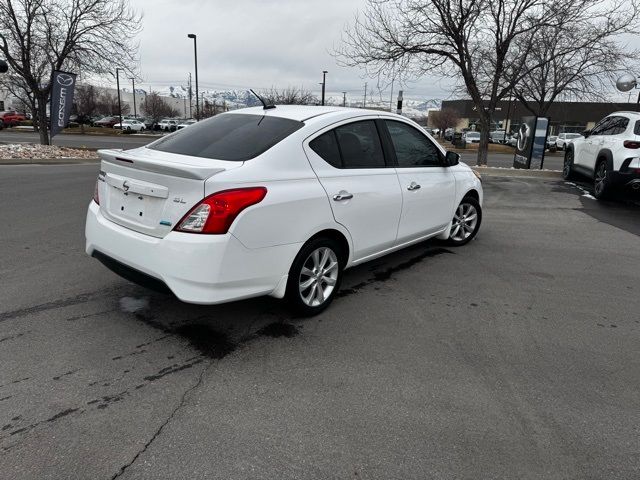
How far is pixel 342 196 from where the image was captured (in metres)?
3.90

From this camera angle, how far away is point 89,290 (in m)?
4.33

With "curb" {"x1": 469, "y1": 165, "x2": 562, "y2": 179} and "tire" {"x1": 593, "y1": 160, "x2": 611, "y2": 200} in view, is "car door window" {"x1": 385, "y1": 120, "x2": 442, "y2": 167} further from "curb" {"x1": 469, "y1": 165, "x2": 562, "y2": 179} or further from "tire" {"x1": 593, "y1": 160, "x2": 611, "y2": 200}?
"curb" {"x1": 469, "y1": 165, "x2": 562, "y2": 179}

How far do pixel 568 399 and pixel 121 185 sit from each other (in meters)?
3.36

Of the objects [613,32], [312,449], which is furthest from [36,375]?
[613,32]

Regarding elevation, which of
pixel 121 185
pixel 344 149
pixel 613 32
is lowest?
pixel 121 185

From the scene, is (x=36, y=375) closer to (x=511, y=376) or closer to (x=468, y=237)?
(x=511, y=376)

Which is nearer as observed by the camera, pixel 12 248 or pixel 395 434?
pixel 395 434

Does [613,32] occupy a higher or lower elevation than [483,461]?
higher

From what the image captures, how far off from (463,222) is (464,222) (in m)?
0.03

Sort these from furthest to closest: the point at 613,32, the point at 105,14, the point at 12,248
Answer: the point at 105,14 < the point at 613,32 < the point at 12,248

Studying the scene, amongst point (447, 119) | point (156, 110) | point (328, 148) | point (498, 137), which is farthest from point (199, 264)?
point (447, 119)

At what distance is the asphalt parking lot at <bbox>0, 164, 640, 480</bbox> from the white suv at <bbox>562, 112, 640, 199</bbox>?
4407mm

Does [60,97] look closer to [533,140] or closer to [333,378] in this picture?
[533,140]

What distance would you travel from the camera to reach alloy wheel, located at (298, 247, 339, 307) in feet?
12.5
